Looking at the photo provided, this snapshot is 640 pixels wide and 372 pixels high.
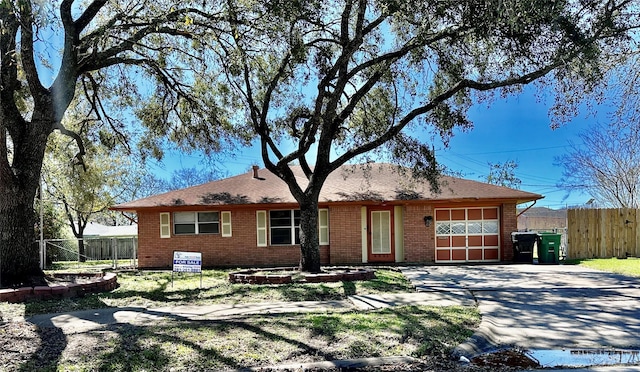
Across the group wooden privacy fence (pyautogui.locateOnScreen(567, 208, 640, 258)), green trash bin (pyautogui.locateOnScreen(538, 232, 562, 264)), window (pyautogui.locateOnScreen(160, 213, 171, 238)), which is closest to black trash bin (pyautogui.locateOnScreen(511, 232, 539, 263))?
green trash bin (pyautogui.locateOnScreen(538, 232, 562, 264))

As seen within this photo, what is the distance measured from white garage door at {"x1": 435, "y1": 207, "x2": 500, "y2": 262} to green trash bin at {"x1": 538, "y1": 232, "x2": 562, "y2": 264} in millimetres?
1779

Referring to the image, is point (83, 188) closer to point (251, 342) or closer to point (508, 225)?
point (508, 225)

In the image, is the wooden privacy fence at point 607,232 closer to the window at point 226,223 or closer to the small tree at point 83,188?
the window at point 226,223

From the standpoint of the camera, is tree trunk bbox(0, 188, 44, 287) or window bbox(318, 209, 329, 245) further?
window bbox(318, 209, 329, 245)

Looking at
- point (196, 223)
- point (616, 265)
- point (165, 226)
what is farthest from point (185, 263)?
point (616, 265)

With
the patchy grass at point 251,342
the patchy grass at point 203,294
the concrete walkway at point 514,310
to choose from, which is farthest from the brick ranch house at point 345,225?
the patchy grass at point 251,342

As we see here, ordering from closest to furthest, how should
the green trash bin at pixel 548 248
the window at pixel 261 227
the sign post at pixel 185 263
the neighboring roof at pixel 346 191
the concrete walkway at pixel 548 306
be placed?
the concrete walkway at pixel 548 306 < the sign post at pixel 185 263 < the green trash bin at pixel 548 248 < the neighboring roof at pixel 346 191 < the window at pixel 261 227

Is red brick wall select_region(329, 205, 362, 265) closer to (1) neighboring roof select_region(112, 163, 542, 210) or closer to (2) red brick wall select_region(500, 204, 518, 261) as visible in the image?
(1) neighboring roof select_region(112, 163, 542, 210)

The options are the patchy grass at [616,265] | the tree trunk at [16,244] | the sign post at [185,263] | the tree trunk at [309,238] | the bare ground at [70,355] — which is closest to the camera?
the bare ground at [70,355]

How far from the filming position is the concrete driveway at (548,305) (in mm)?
6572

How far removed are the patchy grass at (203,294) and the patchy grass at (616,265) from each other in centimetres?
653

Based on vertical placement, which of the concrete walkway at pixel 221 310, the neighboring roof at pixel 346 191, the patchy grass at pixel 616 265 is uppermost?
the neighboring roof at pixel 346 191

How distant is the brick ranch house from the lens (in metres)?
18.2

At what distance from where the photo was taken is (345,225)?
59.9 feet
